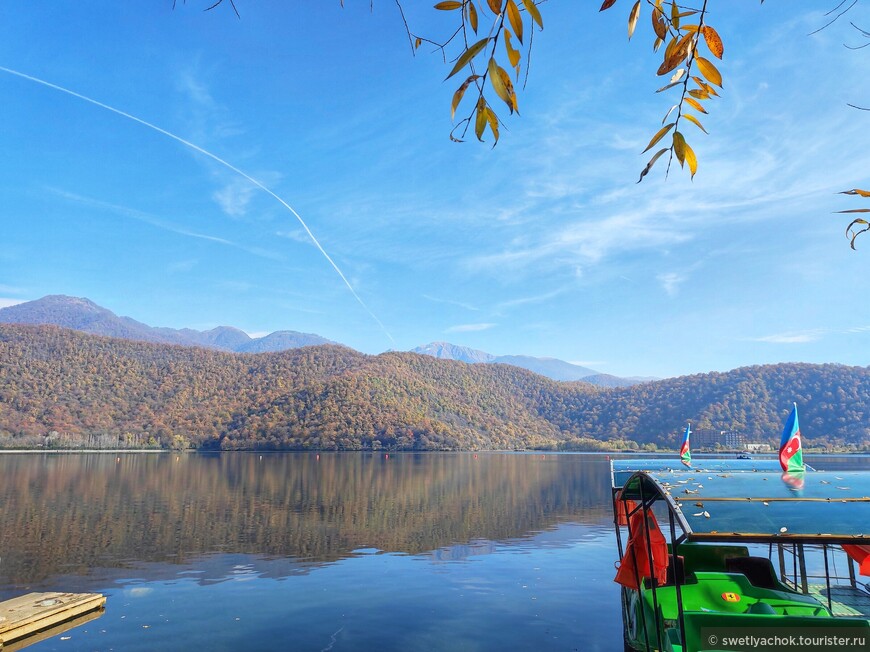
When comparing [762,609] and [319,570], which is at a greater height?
[762,609]

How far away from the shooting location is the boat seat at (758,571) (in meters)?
11.9

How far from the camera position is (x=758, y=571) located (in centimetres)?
1202

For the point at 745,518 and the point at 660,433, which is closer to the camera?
the point at 745,518

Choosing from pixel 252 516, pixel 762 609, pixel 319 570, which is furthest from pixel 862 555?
pixel 252 516

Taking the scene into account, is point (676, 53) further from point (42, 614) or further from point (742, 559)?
point (42, 614)

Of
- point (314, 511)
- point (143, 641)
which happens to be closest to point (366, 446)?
point (314, 511)

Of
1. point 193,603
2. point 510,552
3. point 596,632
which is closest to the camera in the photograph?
point 596,632

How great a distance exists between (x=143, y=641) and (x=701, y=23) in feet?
60.0

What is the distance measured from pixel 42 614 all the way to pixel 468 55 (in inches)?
772

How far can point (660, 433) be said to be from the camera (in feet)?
636

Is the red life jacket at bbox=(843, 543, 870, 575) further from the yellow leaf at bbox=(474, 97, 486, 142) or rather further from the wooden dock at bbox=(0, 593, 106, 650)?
the wooden dock at bbox=(0, 593, 106, 650)

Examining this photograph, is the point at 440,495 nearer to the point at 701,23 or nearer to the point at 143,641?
the point at 143,641

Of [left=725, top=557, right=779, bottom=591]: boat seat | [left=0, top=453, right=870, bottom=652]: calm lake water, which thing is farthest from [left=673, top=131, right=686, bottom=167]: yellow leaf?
[left=0, top=453, right=870, bottom=652]: calm lake water

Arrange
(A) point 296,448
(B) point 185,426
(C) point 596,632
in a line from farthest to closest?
(B) point 185,426, (A) point 296,448, (C) point 596,632
